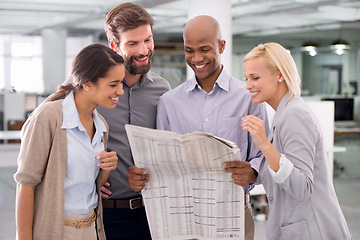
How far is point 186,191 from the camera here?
1.73 metres

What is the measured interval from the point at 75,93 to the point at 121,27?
0.43m

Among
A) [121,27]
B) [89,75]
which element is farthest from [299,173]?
[121,27]

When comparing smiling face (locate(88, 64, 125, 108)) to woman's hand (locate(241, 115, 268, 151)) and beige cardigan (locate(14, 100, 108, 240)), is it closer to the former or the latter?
beige cardigan (locate(14, 100, 108, 240))

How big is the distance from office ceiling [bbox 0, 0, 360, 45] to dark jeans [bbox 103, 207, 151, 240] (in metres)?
9.27

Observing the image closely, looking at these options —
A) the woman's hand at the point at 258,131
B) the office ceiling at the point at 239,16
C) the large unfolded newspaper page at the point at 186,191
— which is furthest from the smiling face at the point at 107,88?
the office ceiling at the point at 239,16

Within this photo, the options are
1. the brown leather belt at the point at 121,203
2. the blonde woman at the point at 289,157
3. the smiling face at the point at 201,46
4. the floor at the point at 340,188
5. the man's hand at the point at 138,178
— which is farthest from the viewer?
the floor at the point at 340,188

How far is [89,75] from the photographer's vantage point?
1.58 m

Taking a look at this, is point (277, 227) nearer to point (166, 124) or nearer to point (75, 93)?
point (166, 124)

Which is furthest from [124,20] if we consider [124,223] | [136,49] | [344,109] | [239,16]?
[239,16]

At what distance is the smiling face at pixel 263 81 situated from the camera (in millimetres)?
1612

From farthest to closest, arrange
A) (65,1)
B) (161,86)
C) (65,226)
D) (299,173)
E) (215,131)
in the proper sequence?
(65,1) → (161,86) → (215,131) → (65,226) → (299,173)

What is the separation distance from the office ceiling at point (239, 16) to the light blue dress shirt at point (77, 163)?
9548 millimetres

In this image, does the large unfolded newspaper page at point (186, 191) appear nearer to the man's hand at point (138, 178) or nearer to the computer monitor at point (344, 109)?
the man's hand at point (138, 178)

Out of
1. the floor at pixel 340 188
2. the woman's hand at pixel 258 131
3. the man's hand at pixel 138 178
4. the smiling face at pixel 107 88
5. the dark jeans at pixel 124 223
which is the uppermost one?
the smiling face at pixel 107 88
